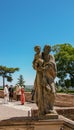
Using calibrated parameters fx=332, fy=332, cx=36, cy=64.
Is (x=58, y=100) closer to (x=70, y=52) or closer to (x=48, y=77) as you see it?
(x=48, y=77)

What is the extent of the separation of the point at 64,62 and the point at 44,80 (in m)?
51.9

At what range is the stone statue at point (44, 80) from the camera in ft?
26.1

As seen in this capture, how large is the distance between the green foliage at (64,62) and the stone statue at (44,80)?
50686mm

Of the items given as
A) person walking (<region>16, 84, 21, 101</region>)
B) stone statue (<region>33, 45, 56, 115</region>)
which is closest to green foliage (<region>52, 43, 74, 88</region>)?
person walking (<region>16, 84, 21, 101</region>)

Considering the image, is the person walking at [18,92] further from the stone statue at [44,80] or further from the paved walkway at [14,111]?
the stone statue at [44,80]

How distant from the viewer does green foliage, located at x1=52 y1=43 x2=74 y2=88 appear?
59188mm

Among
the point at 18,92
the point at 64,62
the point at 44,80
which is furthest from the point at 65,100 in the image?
the point at 64,62

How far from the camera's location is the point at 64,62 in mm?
59781

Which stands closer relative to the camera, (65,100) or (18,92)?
(65,100)

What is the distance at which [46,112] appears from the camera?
7.93 metres

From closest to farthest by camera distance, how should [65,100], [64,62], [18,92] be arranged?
[65,100] → [18,92] → [64,62]

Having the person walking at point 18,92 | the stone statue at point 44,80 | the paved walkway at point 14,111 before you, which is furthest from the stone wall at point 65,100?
the stone statue at point 44,80

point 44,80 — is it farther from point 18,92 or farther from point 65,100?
point 18,92

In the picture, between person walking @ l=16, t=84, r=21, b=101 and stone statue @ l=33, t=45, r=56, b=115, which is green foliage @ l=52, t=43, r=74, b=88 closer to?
person walking @ l=16, t=84, r=21, b=101
